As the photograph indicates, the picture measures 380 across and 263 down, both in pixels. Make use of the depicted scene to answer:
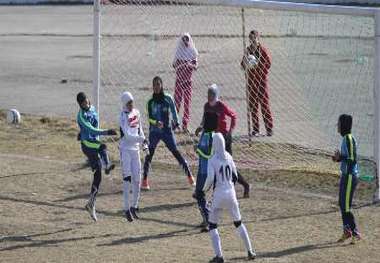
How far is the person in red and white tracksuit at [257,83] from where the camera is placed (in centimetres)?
2097

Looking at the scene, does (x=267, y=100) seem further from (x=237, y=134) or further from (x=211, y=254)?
(x=211, y=254)

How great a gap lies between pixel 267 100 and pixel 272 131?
2.46 ft

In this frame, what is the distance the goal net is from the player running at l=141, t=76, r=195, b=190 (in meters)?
1.96

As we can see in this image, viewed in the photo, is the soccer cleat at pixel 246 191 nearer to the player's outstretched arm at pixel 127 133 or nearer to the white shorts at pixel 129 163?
the white shorts at pixel 129 163

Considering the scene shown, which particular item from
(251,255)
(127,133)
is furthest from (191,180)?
(251,255)

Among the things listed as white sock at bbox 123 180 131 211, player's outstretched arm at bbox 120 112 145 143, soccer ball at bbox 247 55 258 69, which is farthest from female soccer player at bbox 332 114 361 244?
soccer ball at bbox 247 55 258 69

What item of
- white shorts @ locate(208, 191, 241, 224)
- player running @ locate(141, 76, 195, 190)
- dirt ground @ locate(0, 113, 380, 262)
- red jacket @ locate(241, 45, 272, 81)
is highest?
red jacket @ locate(241, 45, 272, 81)

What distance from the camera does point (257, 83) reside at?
21172 mm

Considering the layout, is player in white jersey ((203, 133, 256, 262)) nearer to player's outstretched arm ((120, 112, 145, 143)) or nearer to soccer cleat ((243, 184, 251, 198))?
player's outstretched arm ((120, 112, 145, 143))

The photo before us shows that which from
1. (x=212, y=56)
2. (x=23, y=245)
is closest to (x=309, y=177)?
(x=23, y=245)

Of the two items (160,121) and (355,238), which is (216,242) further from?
Answer: (160,121)

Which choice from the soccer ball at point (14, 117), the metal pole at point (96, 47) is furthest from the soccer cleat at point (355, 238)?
the soccer ball at point (14, 117)

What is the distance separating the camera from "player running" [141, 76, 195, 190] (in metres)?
18.1

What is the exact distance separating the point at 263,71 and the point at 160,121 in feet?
11.9
